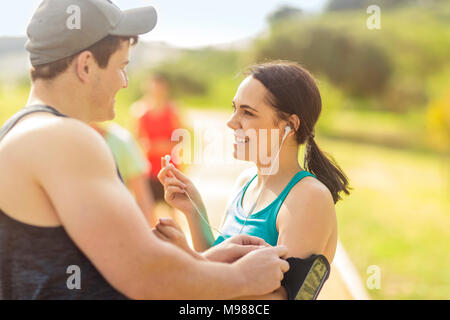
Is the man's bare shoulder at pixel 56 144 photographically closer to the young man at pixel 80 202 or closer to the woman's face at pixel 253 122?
the young man at pixel 80 202

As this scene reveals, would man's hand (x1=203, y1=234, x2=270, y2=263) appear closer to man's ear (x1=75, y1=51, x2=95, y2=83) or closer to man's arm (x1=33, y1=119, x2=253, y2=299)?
man's arm (x1=33, y1=119, x2=253, y2=299)

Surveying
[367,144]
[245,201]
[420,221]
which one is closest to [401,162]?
[367,144]

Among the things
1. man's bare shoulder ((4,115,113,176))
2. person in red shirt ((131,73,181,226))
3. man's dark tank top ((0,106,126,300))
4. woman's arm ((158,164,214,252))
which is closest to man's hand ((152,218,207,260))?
man's dark tank top ((0,106,126,300))

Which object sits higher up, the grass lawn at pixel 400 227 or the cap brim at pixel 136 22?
the cap brim at pixel 136 22

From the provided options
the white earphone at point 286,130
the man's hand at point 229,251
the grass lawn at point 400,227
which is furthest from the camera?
the grass lawn at point 400,227

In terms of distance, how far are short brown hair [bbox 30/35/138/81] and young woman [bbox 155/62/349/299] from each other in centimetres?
59

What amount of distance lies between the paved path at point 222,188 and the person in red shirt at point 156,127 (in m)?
0.47

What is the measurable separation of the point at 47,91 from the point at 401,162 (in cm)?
2312

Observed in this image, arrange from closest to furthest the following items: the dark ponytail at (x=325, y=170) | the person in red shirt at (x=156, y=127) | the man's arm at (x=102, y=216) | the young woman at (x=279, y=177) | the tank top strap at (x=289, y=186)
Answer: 1. the man's arm at (x=102, y=216)
2. the young woman at (x=279, y=177)
3. the tank top strap at (x=289, y=186)
4. the dark ponytail at (x=325, y=170)
5. the person in red shirt at (x=156, y=127)

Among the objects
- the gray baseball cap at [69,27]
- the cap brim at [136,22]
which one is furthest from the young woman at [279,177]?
the gray baseball cap at [69,27]

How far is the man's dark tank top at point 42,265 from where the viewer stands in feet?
5.22

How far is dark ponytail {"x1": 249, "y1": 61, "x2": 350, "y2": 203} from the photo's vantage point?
219 cm

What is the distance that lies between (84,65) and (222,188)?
8.88 meters

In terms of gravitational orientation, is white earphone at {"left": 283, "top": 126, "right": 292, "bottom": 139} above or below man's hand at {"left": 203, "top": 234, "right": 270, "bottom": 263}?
above
